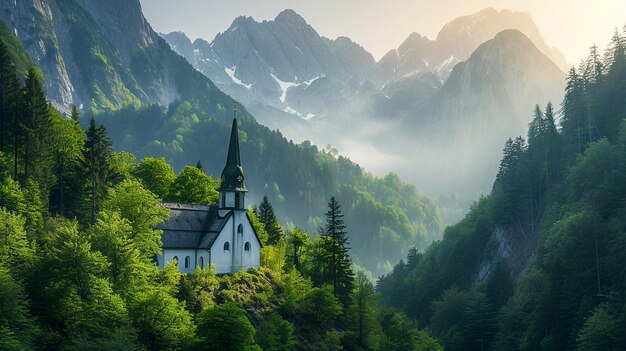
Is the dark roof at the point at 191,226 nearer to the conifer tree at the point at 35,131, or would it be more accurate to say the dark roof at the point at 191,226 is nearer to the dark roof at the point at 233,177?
the dark roof at the point at 233,177

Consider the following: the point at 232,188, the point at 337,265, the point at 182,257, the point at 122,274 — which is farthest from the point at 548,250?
the point at 122,274

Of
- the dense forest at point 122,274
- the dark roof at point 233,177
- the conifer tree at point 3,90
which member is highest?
the conifer tree at point 3,90

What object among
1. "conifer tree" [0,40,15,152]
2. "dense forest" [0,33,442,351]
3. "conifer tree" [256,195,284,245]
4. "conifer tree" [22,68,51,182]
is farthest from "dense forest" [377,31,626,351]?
"conifer tree" [0,40,15,152]

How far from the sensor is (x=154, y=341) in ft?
170

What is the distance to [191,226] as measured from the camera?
73.1 m

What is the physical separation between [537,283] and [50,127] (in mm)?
60624

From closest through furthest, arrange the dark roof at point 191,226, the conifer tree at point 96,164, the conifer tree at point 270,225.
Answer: the conifer tree at point 96,164 < the dark roof at point 191,226 < the conifer tree at point 270,225

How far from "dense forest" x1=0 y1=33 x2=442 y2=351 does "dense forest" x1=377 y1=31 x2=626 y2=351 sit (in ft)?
47.5

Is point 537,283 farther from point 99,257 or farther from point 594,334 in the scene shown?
point 99,257

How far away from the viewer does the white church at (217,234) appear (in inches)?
2805

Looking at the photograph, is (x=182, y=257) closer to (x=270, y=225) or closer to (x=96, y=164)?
(x=96, y=164)

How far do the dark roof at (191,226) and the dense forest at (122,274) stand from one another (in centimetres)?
339

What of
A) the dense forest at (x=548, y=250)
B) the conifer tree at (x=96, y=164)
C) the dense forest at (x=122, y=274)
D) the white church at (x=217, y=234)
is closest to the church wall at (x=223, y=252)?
the white church at (x=217, y=234)

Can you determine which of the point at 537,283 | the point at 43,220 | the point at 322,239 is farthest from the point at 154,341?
the point at 537,283
